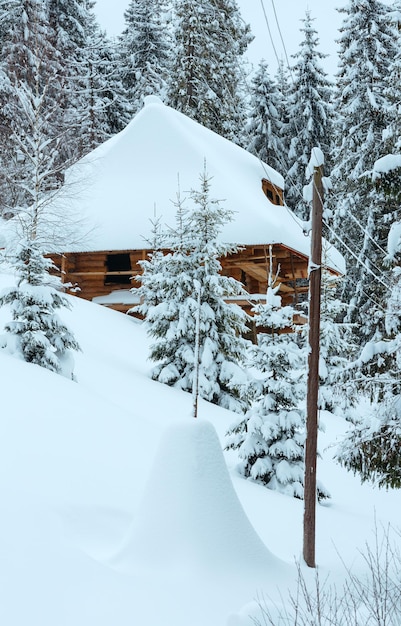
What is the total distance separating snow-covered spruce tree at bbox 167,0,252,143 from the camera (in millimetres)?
34656

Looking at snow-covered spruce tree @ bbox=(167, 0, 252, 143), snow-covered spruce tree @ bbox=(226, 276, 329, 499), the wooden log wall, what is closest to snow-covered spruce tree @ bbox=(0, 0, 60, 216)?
snow-covered spruce tree @ bbox=(167, 0, 252, 143)

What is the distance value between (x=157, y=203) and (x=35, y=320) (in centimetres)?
1245

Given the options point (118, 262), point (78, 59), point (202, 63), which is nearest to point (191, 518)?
point (118, 262)

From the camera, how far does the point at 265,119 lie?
121 ft

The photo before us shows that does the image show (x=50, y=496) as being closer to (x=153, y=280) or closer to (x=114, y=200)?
(x=153, y=280)

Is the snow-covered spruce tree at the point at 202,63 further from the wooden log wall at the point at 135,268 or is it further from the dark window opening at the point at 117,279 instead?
the wooden log wall at the point at 135,268

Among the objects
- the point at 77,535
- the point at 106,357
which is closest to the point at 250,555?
the point at 77,535

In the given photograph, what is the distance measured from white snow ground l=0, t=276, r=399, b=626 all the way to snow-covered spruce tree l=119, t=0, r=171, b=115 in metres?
30.7

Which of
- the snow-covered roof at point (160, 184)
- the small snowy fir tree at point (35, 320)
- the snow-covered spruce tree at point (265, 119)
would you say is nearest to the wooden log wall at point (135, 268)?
the snow-covered roof at point (160, 184)

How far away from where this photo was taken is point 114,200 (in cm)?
2417

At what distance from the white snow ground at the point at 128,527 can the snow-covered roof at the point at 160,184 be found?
43.1 ft

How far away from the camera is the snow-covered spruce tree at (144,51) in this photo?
37.1 m

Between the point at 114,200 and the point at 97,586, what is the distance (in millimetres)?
20169

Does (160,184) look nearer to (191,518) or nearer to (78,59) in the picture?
(78,59)
